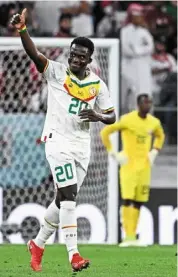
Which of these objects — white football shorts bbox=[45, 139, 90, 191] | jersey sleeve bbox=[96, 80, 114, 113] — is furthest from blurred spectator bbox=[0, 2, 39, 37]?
white football shorts bbox=[45, 139, 90, 191]

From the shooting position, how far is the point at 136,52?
17359mm

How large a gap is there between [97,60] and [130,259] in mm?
4340

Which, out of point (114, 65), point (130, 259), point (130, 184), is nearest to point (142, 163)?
point (130, 184)

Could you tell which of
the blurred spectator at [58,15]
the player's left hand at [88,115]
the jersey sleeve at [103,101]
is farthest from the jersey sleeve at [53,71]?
the blurred spectator at [58,15]

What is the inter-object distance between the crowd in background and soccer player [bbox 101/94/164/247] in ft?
5.98

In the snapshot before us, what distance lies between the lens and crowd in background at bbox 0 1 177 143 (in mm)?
16531

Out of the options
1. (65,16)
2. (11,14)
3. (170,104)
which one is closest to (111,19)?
(65,16)

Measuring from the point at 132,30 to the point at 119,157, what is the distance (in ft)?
14.6

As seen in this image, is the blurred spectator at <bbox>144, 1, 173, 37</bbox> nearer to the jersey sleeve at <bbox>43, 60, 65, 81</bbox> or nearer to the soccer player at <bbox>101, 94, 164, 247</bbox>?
the soccer player at <bbox>101, 94, 164, 247</bbox>

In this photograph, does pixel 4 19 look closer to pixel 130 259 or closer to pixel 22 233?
pixel 22 233

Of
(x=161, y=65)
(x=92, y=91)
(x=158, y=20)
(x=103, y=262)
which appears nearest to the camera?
(x=92, y=91)

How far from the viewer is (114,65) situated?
568 inches

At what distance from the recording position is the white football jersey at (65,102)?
923cm

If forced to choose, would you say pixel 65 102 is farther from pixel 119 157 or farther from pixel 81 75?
pixel 119 157
